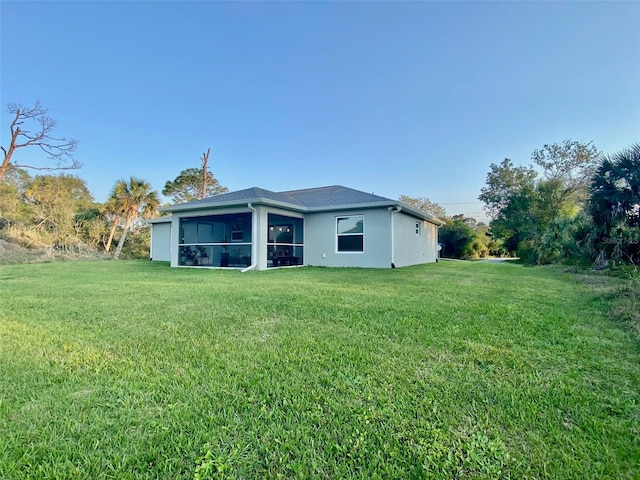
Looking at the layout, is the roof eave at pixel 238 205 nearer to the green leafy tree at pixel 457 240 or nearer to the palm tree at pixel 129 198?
the palm tree at pixel 129 198

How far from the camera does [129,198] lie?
20734 mm

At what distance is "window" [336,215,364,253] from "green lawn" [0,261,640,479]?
315 inches

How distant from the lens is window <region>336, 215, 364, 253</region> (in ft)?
40.5

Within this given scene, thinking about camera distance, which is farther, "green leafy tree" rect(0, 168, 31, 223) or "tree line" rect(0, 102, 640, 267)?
"green leafy tree" rect(0, 168, 31, 223)

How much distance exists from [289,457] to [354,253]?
35.9 ft

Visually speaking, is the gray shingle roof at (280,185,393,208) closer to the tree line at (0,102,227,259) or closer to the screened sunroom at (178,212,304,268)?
the screened sunroom at (178,212,304,268)

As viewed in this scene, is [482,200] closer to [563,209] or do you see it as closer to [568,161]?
[563,209]

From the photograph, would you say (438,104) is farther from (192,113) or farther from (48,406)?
(48,406)

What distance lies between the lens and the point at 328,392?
2.23m

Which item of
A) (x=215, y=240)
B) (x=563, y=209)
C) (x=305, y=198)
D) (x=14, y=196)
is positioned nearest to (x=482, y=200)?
(x=563, y=209)

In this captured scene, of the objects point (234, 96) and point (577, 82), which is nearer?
point (577, 82)

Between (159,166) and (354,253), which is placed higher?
(159,166)

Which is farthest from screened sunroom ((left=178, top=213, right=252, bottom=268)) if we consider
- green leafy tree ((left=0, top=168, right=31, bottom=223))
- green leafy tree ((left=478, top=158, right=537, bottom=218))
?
green leafy tree ((left=478, top=158, right=537, bottom=218))

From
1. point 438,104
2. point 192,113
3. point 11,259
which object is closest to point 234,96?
point 192,113
